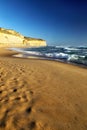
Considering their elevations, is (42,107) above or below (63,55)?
above

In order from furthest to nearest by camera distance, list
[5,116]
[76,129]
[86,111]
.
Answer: [86,111] → [5,116] → [76,129]

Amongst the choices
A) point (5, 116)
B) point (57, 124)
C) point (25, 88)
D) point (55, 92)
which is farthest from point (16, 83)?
point (57, 124)

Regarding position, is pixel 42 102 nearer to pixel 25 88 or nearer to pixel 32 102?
pixel 32 102

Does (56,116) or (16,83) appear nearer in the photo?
(56,116)

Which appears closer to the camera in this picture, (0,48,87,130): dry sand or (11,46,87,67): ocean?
(0,48,87,130): dry sand

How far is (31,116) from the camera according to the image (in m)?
3.46

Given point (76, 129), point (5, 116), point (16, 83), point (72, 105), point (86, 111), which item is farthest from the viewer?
point (16, 83)

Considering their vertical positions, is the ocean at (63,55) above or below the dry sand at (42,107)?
below

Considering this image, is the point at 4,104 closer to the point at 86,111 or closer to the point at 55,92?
the point at 55,92

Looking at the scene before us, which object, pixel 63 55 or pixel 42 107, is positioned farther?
pixel 63 55

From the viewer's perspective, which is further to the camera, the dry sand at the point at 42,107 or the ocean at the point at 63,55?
the ocean at the point at 63,55

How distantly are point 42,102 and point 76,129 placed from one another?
143cm

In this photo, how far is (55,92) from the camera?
515 cm

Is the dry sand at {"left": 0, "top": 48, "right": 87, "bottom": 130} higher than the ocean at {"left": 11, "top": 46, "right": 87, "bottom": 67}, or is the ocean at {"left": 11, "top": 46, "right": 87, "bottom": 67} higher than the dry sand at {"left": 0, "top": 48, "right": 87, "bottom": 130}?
the dry sand at {"left": 0, "top": 48, "right": 87, "bottom": 130}
